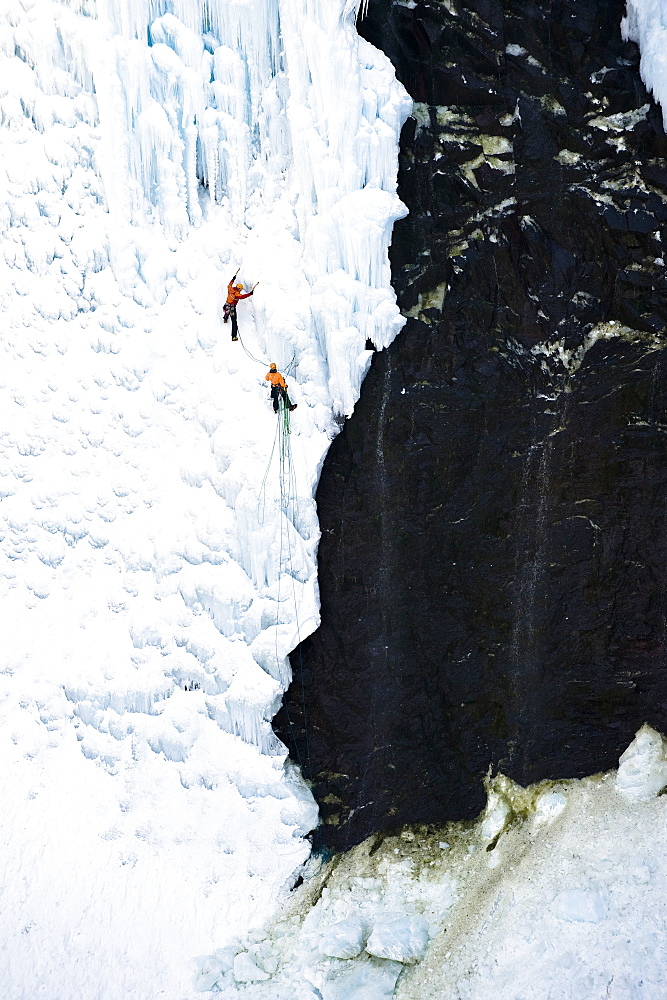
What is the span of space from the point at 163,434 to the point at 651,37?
16.9 ft

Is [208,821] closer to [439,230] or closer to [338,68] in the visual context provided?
[439,230]

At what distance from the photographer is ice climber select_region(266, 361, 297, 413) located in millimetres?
6566

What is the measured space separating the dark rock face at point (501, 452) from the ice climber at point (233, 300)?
1.23 m

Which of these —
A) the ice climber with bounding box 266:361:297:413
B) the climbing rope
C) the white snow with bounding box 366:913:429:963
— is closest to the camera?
the ice climber with bounding box 266:361:297:413

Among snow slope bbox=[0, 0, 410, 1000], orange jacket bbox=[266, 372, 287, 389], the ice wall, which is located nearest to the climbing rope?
snow slope bbox=[0, 0, 410, 1000]

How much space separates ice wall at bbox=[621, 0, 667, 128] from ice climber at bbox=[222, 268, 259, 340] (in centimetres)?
357

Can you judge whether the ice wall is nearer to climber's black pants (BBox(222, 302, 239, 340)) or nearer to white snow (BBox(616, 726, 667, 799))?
climber's black pants (BBox(222, 302, 239, 340))

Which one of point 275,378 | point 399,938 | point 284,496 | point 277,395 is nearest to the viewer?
point 275,378

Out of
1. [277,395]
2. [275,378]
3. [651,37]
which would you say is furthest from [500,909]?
[651,37]

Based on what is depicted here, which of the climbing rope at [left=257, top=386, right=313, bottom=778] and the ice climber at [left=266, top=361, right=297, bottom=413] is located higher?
the ice climber at [left=266, top=361, right=297, bottom=413]

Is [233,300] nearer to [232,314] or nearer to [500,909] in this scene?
[232,314]

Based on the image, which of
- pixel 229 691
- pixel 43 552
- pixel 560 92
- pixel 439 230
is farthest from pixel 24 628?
pixel 560 92

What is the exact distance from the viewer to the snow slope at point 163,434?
6.45 metres

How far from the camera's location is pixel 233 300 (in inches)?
260
